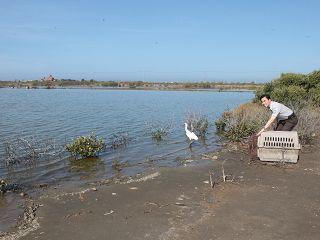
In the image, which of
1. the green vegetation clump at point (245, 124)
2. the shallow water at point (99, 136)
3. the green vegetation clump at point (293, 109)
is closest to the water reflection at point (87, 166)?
the shallow water at point (99, 136)

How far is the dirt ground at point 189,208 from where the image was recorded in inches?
279

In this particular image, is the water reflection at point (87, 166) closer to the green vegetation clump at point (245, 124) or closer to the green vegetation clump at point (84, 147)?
the green vegetation clump at point (84, 147)

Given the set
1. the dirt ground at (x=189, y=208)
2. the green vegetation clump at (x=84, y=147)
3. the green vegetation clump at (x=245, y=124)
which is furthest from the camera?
the green vegetation clump at (x=245, y=124)

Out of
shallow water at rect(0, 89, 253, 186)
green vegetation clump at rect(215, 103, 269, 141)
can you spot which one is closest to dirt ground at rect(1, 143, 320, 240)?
shallow water at rect(0, 89, 253, 186)

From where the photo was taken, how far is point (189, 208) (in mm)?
8367

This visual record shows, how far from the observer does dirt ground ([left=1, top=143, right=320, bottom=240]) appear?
7086mm

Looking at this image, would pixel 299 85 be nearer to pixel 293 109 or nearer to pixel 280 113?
pixel 293 109

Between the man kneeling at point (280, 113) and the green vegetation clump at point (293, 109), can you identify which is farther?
the green vegetation clump at point (293, 109)

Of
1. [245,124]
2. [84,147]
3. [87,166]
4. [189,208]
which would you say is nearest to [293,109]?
[245,124]

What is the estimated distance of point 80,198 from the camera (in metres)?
9.30

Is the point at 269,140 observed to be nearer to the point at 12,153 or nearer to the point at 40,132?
the point at 12,153

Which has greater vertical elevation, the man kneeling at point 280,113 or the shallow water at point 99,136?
the man kneeling at point 280,113

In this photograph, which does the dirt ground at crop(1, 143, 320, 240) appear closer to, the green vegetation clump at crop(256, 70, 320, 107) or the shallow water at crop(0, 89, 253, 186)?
the shallow water at crop(0, 89, 253, 186)

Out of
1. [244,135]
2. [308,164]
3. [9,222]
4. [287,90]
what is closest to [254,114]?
[244,135]
